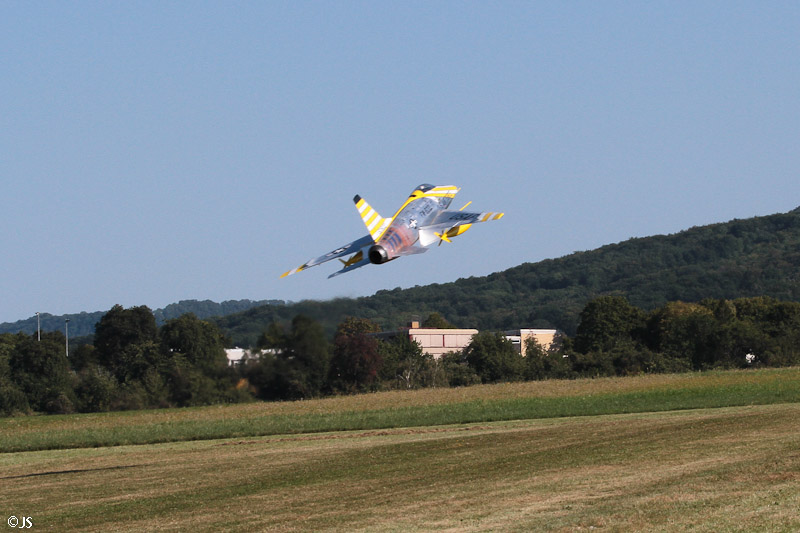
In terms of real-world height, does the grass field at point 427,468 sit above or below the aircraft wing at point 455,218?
below

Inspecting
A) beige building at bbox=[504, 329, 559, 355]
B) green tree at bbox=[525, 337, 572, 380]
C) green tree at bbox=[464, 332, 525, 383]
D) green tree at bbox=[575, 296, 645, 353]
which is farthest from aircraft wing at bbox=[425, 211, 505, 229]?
beige building at bbox=[504, 329, 559, 355]

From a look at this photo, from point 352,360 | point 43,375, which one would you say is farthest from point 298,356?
point 43,375

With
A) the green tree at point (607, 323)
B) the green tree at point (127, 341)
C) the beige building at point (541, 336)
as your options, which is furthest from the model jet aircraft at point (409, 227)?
the beige building at point (541, 336)

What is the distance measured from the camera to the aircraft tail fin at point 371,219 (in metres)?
26.9

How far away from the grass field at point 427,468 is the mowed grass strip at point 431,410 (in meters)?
0.30

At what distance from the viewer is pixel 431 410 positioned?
8031 centimetres

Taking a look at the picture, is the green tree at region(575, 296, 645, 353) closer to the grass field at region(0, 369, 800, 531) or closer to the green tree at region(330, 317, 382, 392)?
the grass field at region(0, 369, 800, 531)

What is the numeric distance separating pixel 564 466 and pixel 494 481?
439 centimetres

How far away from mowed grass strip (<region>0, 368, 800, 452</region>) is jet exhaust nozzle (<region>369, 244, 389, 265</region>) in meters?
36.8

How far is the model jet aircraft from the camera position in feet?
85.6

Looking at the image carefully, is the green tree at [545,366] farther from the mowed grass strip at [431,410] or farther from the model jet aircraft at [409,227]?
the model jet aircraft at [409,227]

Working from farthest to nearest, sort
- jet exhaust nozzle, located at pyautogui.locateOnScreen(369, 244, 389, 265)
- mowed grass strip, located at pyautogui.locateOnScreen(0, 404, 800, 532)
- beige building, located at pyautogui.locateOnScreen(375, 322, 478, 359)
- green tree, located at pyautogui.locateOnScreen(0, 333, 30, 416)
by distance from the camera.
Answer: green tree, located at pyautogui.locateOnScreen(0, 333, 30, 416) < beige building, located at pyautogui.locateOnScreen(375, 322, 478, 359) < mowed grass strip, located at pyautogui.locateOnScreen(0, 404, 800, 532) < jet exhaust nozzle, located at pyautogui.locateOnScreen(369, 244, 389, 265)

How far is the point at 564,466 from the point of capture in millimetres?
42094

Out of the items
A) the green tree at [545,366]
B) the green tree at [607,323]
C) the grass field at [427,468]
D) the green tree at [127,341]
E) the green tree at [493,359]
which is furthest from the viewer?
the green tree at [607,323]
